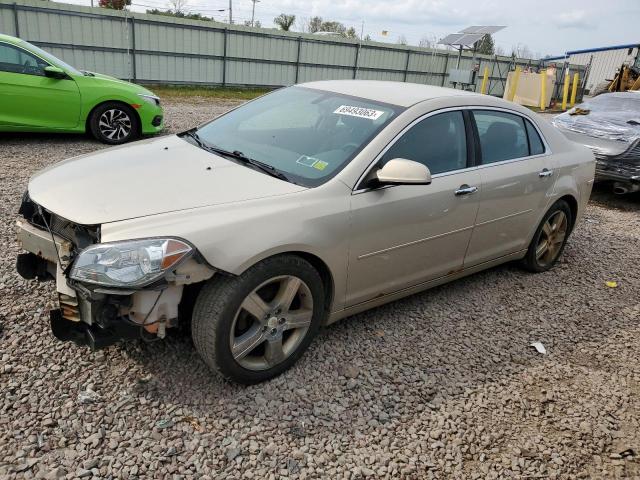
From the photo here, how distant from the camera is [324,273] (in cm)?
310

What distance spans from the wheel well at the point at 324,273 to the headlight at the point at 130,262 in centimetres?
70

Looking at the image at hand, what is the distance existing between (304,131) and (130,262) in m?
1.58

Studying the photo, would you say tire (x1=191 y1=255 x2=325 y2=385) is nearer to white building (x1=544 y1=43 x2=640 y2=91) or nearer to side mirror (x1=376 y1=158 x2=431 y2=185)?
side mirror (x1=376 y1=158 x2=431 y2=185)

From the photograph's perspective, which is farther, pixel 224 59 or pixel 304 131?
pixel 224 59

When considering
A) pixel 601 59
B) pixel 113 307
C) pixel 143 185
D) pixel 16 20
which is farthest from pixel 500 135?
pixel 601 59

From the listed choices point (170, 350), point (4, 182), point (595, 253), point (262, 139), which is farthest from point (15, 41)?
point (595, 253)

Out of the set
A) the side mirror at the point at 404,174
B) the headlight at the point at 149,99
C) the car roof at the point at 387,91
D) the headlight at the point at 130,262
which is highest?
the car roof at the point at 387,91

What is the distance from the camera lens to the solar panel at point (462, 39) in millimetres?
20188

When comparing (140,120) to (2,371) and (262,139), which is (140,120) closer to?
(262,139)

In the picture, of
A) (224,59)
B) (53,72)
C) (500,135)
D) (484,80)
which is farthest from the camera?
(484,80)

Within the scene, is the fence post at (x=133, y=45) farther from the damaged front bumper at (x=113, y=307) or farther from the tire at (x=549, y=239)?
the damaged front bumper at (x=113, y=307)

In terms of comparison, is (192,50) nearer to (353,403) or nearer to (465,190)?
(465,190)

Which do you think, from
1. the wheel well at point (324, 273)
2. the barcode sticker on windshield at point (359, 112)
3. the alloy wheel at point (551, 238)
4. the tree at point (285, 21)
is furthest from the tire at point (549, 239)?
the tree at point (285, 21)

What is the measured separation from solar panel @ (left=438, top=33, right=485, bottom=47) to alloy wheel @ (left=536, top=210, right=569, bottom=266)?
17.1 metres
